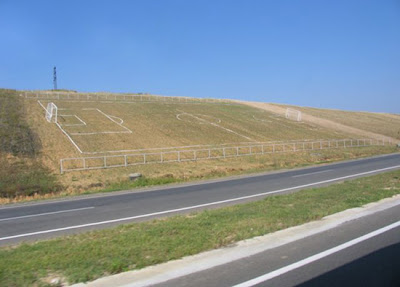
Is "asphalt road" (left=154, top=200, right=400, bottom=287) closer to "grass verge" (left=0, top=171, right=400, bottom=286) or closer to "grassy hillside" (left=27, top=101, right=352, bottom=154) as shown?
"grass verge" (left=0, top=171, right=400, bottom=286)

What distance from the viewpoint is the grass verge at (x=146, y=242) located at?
548cm

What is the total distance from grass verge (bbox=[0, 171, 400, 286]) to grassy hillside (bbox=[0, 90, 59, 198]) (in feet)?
45.4

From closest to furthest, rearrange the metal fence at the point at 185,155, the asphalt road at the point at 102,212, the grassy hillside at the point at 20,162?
the asphalt road at the point at 102,212 → the grassy hillside at the point at 20,162 → the metal fence at the point at 185,155

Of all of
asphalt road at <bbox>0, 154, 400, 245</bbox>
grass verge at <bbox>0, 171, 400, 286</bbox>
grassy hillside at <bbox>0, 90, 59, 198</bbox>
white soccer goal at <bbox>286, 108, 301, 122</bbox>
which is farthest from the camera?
white soccer goal at <bbox>286, 108, 301, 122</bbox>

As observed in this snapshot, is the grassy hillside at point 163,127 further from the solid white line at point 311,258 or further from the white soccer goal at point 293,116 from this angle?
the solid white line at point 311,258

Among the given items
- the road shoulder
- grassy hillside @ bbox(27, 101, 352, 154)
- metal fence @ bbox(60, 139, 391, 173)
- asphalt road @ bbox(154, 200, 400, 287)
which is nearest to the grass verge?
the road shoulder

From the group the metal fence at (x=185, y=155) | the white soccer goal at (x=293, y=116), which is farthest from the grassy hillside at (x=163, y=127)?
the white soccer goal at (x=293, y=116)

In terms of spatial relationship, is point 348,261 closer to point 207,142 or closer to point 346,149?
point 207,142

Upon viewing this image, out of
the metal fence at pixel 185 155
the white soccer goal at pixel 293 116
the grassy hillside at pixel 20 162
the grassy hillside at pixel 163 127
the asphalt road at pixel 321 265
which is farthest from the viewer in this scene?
the white soccer goal at pixel 293 116

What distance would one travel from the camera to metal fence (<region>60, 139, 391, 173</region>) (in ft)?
86.7

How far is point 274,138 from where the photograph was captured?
4528cm

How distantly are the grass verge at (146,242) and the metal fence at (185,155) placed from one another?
17856 millimetres

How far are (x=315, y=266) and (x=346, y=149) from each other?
40.0 m

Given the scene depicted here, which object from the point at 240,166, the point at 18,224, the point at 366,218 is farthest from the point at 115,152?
the point at 366,218
